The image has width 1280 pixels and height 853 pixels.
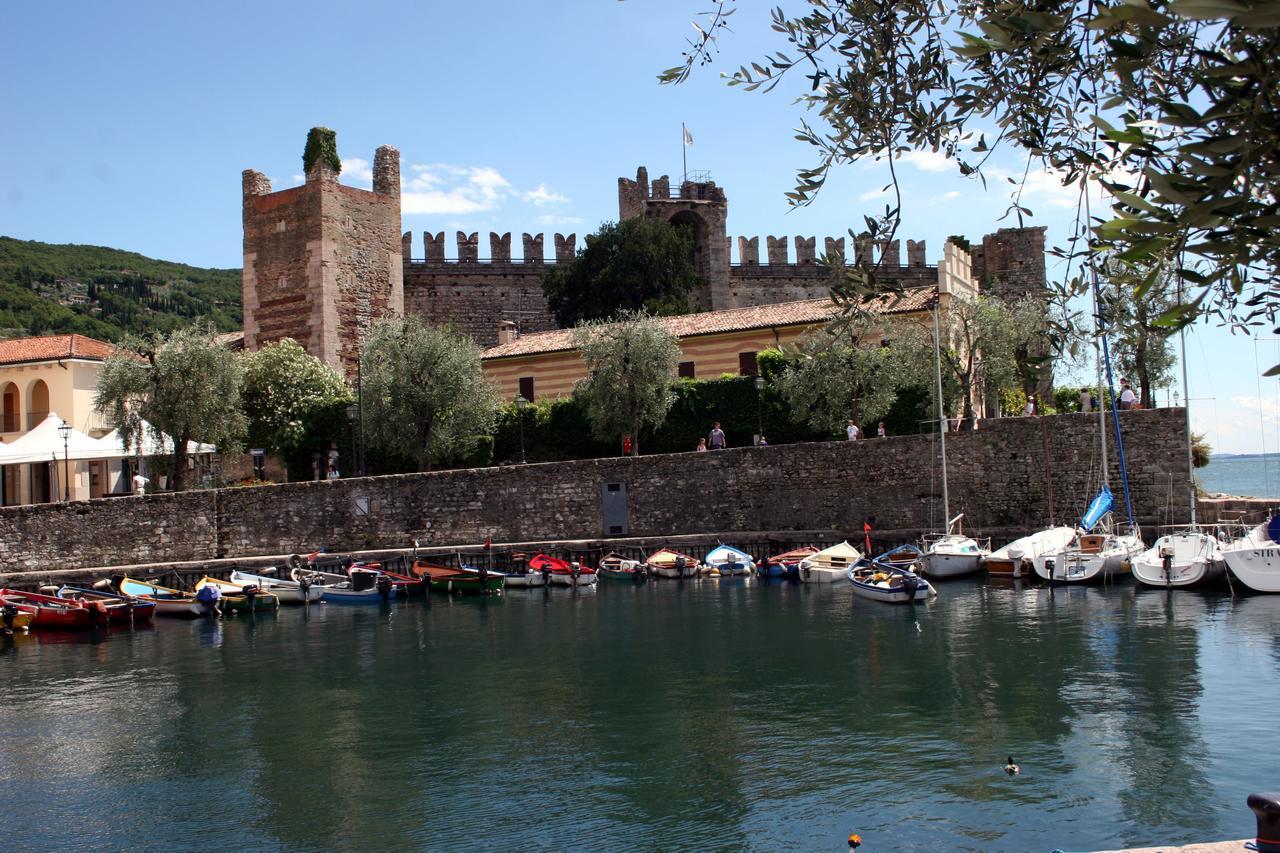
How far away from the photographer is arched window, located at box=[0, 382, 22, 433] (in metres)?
38.3

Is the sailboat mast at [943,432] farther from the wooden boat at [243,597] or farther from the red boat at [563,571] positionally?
the wooden boat at [243,597]

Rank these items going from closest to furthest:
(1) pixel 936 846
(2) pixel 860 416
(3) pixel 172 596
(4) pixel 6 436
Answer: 1. (1) pixel 936 846
2. (3) pixel 172 596
3. (2) pixel 860 416
4. (4) pixel 6 436

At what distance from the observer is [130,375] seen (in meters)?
30.6

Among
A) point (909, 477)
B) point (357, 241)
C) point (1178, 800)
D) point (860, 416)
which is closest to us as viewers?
point (1178, 800)

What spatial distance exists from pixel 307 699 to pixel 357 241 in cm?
2691

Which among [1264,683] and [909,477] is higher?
[909,477]

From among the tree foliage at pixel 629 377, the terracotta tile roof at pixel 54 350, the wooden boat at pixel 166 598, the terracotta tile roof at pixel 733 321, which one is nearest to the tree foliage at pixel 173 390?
the wooden boat at pixel 166 598

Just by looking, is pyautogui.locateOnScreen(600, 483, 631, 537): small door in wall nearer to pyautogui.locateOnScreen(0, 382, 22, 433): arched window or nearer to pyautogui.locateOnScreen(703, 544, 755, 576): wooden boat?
pyautogui.locateOnScreen(703, 544, 755, 576): wooden boat

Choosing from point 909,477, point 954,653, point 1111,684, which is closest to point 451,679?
point 954,653

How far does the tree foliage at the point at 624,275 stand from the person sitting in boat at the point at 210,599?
73.9 feet

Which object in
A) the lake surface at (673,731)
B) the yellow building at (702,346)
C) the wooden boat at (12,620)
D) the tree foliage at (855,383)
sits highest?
the yellow building at (702,346)

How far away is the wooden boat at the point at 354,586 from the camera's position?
1133 inches

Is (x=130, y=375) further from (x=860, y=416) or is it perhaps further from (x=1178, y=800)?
(x=1178, y=800)

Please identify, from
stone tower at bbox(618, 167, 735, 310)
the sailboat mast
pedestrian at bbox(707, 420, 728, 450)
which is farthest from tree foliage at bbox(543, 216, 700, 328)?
the sailboat mast
